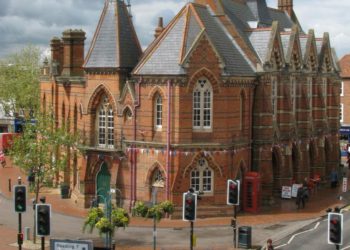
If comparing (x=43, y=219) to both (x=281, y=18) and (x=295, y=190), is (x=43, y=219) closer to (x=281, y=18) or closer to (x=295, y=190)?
(x=295, y=190)

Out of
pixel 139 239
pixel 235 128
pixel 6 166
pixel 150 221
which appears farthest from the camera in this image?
pixel 6 166

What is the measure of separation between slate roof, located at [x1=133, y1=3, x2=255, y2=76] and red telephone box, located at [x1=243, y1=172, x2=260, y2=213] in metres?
6.45

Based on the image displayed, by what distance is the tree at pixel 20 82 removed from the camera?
3105 inches

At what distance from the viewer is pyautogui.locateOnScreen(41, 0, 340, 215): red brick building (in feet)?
123

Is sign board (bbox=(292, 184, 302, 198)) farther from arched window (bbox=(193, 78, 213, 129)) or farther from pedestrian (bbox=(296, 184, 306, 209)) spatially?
arched window (bbox=(193, 78, 213, 129))

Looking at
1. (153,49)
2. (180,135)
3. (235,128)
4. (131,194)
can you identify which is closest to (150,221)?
(131,194)

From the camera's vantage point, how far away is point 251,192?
39750 millimetres

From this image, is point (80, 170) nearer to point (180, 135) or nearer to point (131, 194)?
point (131, 194)

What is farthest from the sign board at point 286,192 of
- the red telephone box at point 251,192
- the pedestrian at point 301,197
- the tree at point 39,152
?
the tree at point 39,152

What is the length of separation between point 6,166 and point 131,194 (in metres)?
25.4

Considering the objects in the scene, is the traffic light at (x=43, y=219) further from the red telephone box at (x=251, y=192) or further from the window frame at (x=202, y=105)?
the red telephone box at (x=251, y=192)

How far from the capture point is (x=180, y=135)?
37125 millimetres

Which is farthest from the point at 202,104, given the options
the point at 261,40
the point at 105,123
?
the point at 261,40

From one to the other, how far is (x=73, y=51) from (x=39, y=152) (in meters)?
14.1
